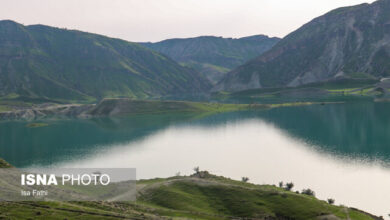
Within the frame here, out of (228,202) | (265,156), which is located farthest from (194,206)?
(265,156)

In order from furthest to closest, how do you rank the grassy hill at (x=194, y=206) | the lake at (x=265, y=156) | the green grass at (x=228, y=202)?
the lake at (x=265, y=156) → the green grass at (x=228, y=202) → the grassy hill at (x=194, y=206)

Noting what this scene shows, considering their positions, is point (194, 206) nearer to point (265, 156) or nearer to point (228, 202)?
point (228, 202)

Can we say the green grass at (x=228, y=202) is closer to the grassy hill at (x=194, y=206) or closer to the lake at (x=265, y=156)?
the grassy hill at (x=194, y=206)

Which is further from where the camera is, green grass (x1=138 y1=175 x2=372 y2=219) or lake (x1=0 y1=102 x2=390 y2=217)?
lake (x1=0 y1=102 x2=390 y2=217)

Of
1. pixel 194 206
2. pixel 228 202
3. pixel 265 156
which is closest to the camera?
pixel 194 206

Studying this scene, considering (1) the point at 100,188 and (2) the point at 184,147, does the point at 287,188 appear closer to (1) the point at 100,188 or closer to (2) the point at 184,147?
(1) the point at 100,188

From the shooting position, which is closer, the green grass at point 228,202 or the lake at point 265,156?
the green grass at point 228,202

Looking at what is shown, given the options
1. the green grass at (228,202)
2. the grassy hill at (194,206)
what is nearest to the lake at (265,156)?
the green grass at (228,202)

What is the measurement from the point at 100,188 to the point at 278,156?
7867 centimetres

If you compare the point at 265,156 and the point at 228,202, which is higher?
the point at 265,156

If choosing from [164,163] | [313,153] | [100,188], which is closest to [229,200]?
[100,188]

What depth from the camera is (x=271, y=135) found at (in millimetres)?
187750

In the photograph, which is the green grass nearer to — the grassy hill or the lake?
the grassy hill

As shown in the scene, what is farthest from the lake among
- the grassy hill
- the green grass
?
the grassy hill
